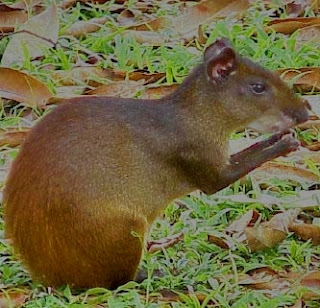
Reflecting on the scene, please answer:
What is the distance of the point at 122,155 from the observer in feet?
17.3

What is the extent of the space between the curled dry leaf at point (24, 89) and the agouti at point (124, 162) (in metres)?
1.47

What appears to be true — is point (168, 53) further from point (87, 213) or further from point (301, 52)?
point (87, 213)

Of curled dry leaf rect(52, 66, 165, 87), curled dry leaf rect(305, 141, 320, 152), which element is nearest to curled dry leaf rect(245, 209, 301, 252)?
curled dry leaf rect(305, 141, 320, 152)

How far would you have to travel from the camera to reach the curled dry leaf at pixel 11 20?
789cm

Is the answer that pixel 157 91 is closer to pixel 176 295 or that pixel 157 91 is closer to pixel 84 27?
pixel 84 27

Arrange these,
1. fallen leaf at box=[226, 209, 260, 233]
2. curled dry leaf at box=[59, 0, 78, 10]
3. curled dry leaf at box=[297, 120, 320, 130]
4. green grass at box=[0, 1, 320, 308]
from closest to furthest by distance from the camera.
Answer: green grass at box=[0, 1, 320, 308] → fallen leaf at box=[226, 209, 260, 233] → curled dry leaf at box=[297, 120, 320, 130] → curled dry leaf at box=[59, 0, 78, 10]

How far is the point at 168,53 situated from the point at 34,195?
8.33 ft

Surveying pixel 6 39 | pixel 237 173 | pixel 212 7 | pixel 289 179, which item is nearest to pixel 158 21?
pixel 212 7

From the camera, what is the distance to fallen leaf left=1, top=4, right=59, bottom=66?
24.8ft

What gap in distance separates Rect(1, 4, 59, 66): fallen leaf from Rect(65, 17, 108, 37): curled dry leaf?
4.9 inches

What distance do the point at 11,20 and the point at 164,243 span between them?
261 centimetres

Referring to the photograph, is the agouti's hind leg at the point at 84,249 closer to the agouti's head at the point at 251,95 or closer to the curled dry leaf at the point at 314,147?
the agouti's head at the point at 251,95

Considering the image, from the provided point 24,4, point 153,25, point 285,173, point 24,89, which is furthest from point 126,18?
point 285,173

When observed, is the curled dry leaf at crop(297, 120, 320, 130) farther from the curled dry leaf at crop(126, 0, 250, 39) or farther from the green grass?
the curled dry leaf at crop(126, 0, 250, 39)
